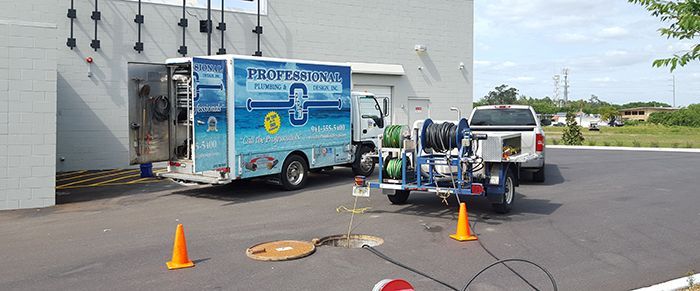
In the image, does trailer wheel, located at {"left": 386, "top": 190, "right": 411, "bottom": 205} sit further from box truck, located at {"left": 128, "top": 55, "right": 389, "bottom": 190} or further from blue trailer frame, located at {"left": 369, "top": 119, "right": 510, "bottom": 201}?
box truck, located at {"left": 128, "top": 55, "right": 389, "bottom": 190}

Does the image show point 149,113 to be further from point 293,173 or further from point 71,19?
point 71,19

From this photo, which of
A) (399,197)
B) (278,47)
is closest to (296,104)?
(399,197)

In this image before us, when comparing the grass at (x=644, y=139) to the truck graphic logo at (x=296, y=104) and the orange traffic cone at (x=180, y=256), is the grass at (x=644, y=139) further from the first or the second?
the orange traffic cone at (x=180, y=256)

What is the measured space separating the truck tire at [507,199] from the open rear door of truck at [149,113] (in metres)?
7.17

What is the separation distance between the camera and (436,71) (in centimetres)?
2603

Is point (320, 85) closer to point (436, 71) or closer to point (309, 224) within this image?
point (309, 224)

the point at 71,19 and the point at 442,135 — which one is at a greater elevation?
the point at 71,19

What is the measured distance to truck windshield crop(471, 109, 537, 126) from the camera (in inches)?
592

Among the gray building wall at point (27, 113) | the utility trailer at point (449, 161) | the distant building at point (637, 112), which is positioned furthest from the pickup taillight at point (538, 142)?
the distant building at point (637, 112)

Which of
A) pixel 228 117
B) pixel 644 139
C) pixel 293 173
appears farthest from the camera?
pixel 644 139

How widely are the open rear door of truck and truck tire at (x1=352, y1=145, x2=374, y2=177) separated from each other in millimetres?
5171

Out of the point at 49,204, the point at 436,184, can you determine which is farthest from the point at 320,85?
the point at 49,204

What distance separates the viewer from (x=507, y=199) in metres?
10.6

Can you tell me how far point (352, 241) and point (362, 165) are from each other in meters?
7.71
